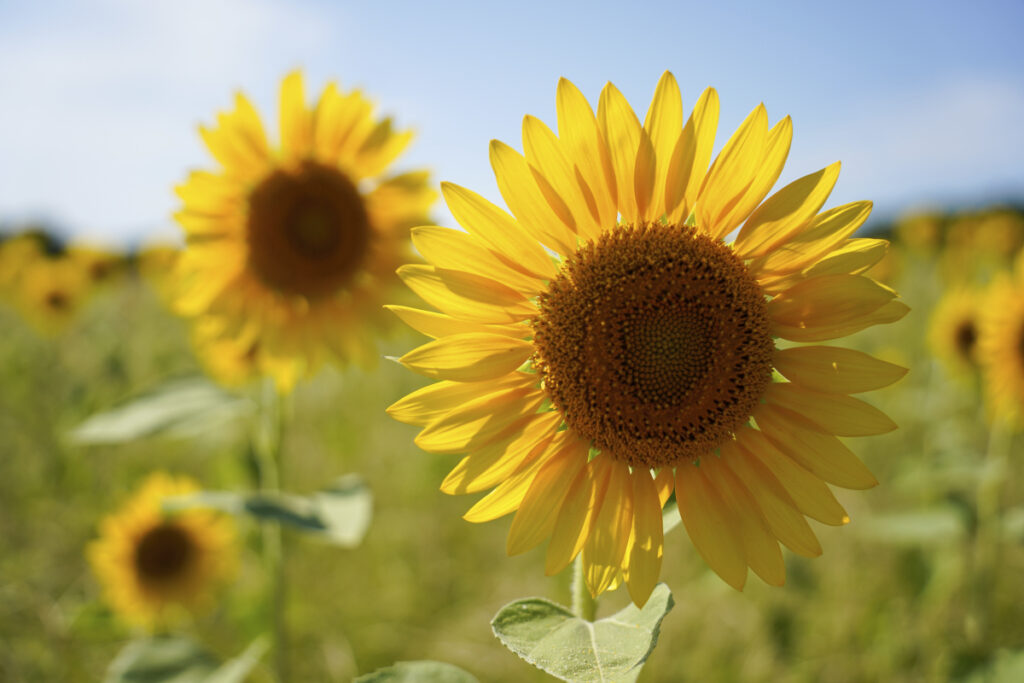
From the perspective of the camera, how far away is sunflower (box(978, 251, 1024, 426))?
3.57 meters

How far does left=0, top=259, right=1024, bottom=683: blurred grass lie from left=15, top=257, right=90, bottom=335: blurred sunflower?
1.03 metres

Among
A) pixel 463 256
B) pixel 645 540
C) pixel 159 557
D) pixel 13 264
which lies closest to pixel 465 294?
pixel 463 256

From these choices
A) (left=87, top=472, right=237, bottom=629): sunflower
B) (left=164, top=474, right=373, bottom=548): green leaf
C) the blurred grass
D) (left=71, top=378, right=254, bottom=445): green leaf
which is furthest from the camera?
(left=87, top=472, right=237, bottom=629): sunflower

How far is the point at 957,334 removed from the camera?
17.4ft

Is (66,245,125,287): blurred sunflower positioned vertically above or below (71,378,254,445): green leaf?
below

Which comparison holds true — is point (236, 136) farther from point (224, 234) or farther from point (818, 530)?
point (818, 530)

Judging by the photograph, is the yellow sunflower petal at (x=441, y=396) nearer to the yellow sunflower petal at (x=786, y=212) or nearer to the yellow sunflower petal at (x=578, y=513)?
the yellow sunflower petal at (x=578, y=513)

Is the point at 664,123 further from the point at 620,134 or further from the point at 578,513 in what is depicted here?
the point at 578,513

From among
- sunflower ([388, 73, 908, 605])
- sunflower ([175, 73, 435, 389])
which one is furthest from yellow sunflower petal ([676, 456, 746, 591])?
sunflower ([175, 73, 435, 389])

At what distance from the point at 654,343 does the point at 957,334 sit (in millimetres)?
4952

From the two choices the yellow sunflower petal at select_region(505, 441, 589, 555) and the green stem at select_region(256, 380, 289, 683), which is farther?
the green stem at select_region(256, 380, 289, 683)

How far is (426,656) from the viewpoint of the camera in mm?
3570

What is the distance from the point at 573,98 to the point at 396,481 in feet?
13.7

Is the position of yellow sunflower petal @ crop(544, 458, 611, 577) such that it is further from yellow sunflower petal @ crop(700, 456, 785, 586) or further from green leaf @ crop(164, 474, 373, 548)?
green leaf @ crop(164, 474, 373, 548)
